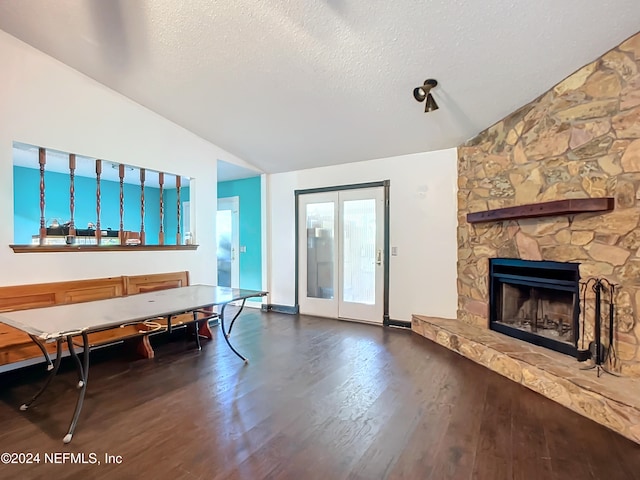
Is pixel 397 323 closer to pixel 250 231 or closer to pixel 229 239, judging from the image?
pixel 250 231

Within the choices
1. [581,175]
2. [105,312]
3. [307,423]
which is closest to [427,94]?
[581,175]

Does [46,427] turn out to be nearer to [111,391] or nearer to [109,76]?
[111,391]

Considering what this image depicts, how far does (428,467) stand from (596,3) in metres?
2.89

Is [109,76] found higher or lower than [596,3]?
higher

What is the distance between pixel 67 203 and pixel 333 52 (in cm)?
534

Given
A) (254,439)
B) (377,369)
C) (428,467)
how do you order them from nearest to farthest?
(428,467), (254,439), (377,369)

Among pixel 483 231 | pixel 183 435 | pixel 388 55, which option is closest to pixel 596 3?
pixel 388 55

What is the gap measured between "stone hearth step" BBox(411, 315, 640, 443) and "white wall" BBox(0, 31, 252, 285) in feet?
11.2

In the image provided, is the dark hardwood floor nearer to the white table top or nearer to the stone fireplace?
the stone fireplace

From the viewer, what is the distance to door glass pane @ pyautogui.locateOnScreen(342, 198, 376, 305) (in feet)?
15.8

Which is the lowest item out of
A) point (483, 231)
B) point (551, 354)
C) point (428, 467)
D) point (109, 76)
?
point (428, 467)

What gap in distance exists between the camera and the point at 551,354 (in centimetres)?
288

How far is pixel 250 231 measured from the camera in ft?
19.7

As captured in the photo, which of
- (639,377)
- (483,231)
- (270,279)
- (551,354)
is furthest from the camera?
(270,279)
